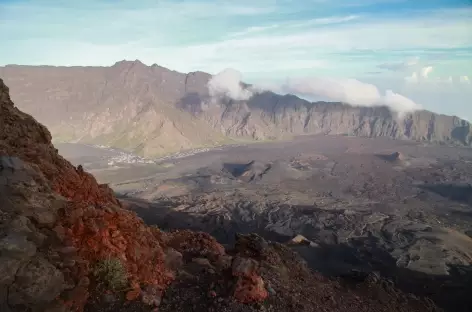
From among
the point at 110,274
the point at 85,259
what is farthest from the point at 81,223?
the point at 110,274

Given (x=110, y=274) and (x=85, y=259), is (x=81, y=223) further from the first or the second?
(x=110, y=274)

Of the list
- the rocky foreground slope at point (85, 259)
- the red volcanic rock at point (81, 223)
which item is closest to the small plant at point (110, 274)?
the rocky foreground slope at point (85, 259)

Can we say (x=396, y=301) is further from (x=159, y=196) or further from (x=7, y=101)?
(x=159, y=196)

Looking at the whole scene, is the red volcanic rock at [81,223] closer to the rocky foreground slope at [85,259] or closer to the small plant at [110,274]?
the rocky foreground slope at [85,259]

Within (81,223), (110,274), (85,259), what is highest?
(81,223)

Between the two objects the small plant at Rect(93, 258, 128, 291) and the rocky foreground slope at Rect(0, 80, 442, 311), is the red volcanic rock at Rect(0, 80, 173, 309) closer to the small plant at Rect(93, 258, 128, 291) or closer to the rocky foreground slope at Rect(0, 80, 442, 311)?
the rocky foreground slope at Rect(0, 80, 442, 311)

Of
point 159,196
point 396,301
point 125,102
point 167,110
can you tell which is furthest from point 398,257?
point 125,102
